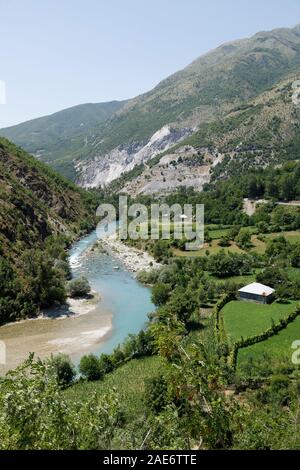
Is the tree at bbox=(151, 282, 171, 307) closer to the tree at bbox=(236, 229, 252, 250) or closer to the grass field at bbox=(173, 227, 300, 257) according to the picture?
the grass field at bbox=(173, 227, 300, 257)

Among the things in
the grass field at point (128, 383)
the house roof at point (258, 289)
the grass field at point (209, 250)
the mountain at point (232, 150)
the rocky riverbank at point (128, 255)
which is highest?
the mountain at point (232, 150)

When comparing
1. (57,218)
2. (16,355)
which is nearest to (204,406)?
(16,355)

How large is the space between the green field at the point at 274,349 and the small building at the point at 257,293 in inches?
357

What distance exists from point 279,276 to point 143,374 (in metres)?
26.8

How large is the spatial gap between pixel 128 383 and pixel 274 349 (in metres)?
12.3

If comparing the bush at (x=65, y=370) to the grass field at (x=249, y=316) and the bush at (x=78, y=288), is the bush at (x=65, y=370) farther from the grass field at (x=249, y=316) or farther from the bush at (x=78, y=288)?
the bush at (x=78, y=288)

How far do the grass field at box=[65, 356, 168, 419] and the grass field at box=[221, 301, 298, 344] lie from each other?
7.94 metres

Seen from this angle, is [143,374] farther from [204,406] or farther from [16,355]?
[204,406]

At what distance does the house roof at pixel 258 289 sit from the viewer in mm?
52206

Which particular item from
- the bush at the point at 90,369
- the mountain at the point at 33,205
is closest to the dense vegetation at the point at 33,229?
the mountain at the point at 33,205

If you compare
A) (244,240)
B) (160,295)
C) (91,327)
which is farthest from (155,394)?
(244,240)

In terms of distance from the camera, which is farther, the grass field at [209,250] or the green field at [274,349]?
the grass field at [209,250]

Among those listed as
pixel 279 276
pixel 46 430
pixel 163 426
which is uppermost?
pixel 46 430

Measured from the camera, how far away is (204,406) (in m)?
11.3
